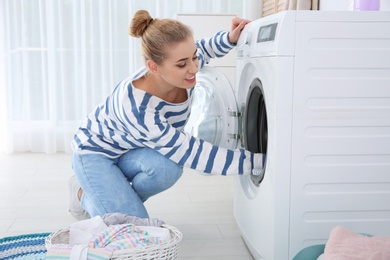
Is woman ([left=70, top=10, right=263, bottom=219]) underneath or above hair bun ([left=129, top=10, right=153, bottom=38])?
underneath

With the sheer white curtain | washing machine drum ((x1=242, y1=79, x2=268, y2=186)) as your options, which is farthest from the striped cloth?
the sheer white curtain

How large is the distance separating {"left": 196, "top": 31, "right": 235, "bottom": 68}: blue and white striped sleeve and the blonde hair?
26 centimetres

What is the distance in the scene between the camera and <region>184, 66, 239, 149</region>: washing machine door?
6.14 ft

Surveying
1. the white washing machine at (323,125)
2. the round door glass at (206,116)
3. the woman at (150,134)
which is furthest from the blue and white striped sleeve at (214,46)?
the white washing machine at (323,125)

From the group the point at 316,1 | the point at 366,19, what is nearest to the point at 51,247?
the point at 366,19

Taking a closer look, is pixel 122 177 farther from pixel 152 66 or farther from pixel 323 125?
pixel 323 125

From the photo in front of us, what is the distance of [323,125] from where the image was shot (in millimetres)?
1486

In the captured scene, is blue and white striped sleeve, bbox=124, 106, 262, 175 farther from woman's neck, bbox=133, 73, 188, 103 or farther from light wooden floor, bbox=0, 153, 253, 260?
light wooden floor, bbox=0, 153, 253, 260

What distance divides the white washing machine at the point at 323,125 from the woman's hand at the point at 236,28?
255mm

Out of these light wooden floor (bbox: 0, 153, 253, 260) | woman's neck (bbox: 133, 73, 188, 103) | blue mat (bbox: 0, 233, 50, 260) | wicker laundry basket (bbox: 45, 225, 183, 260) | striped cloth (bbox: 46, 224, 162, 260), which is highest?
woman's neck (bbox: 133, 73, 188, 103)

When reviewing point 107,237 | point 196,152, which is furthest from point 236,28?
point 107,237

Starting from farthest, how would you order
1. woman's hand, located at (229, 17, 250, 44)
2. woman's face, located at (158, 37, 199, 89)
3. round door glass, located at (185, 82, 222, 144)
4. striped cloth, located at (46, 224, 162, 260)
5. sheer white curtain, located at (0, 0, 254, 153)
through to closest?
sheer white curtain, located at (0, 0, 254, 153) → round door glass, located at (185, 82, 222, 144) → woman's hand, located at (229, 17, 250, 44) → woman's face, located at (158, 37, 199, 89) → striped cloth, located at (46, 224, 162, 260)

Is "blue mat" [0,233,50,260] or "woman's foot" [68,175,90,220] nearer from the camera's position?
"blue mat" [0,233,50,260]

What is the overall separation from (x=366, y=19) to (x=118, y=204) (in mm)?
941
